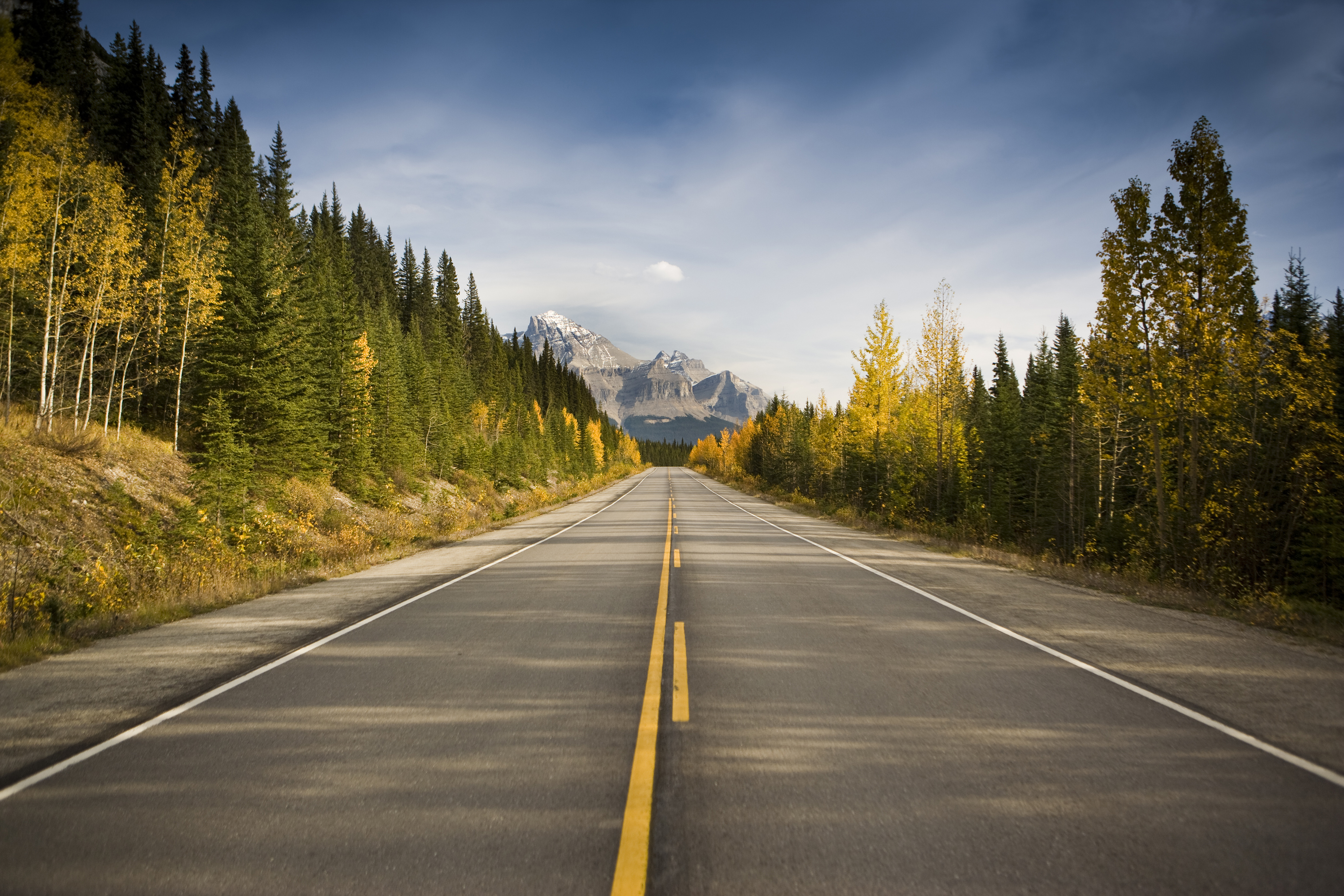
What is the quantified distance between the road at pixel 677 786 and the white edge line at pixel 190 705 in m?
0.09

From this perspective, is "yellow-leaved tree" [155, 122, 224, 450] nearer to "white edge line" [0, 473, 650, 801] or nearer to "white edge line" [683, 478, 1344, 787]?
"white edge line" [0, 473, 650, 801]

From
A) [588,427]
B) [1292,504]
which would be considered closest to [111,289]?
[1292,504]

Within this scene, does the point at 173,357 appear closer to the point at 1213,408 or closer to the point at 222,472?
the point at 222,472

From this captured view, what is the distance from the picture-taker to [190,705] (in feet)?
16.1

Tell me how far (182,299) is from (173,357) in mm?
3444

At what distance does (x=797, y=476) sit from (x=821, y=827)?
175 feet

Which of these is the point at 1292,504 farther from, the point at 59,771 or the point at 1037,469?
the point at 1037,469

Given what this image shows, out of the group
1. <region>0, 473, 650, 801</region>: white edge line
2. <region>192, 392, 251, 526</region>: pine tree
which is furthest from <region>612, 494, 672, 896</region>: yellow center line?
<region>192, 392, 251, 526</region>: pine tree

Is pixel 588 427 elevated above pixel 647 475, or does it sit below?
above

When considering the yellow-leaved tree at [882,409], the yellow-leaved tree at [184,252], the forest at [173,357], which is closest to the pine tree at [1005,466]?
the yellow-leaved tree at [882,409]

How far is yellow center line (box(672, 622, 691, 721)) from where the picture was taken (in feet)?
15.2

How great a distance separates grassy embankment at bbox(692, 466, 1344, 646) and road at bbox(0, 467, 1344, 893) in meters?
4.10

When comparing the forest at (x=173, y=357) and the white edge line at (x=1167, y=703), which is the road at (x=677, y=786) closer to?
the white edge line at (x=1167, y=703)

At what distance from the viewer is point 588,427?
329 ft
